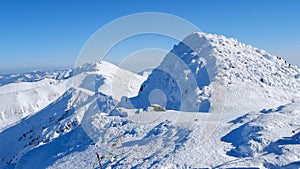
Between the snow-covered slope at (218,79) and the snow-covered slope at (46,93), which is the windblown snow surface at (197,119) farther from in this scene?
the snow-covered slope at (46,93)

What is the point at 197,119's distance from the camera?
97.5 feet

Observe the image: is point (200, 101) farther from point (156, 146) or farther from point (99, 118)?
point (99, 118)

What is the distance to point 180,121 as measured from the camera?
3011 centimetres

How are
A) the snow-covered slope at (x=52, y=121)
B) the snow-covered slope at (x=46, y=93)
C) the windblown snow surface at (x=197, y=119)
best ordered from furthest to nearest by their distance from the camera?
the snow-covered slope at (x=46, y=93)
the snow-covered slope at (x=52, y=121)
the windblown snow surface at (x=197, y=119)

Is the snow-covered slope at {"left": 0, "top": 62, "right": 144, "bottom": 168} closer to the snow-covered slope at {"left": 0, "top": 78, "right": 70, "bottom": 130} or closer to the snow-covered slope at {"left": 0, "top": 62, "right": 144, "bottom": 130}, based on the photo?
the snow-covered slope at {"left": 0, "top": 62, "right": 144, "bottom": 130}

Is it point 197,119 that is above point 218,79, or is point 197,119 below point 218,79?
below

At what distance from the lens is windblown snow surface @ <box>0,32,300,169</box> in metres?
22.7

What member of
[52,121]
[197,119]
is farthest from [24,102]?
[197,119]

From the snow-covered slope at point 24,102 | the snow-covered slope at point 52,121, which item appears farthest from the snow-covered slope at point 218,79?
the snow-covered slope at point 24,102

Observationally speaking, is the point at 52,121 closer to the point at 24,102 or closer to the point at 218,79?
the point at 218,79

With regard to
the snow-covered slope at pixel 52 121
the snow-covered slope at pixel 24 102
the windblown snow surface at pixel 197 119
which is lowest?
the snow-covered slope at pixel 24 102

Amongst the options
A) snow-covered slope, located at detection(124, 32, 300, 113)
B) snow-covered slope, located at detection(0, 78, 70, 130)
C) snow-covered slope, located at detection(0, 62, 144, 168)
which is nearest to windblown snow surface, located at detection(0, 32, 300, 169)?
snow-covered slope, located at detection(124, 32, 300, 113)

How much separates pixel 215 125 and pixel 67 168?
14.2 meters

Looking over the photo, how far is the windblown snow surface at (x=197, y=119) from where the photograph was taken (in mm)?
22656
